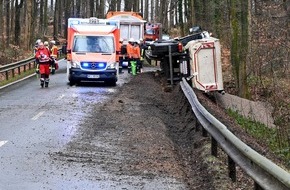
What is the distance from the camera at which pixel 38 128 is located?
12.6 m

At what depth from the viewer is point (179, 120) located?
1502cm

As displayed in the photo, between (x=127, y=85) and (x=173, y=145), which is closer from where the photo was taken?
(x=173, y=145)

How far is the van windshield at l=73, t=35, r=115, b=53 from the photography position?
80.3 feet

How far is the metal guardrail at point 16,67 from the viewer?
2733 centimetres

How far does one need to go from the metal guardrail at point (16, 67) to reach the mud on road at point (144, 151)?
1138 cm

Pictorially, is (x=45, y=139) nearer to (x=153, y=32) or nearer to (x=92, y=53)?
(x=92, y=53)

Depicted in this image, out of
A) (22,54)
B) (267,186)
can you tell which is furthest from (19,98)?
(22,54)

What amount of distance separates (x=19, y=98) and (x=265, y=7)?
19.8 meters

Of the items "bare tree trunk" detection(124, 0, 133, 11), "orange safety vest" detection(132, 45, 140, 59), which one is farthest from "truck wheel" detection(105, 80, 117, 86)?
"bare tree trunk" detection(124, 0, 133, 11)

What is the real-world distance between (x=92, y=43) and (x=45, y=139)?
1354cm

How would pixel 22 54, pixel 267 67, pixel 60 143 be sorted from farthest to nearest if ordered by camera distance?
pixel 22 54 → pixel 267 67 → pixel 60 143

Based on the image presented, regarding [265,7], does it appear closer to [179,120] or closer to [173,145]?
[179,120]

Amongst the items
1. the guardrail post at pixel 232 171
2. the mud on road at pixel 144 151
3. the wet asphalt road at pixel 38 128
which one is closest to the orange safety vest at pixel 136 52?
the wet asphalt road at pixel 38 128

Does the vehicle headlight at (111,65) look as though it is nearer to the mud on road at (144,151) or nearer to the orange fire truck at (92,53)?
the orange fire truck at (92,53)
